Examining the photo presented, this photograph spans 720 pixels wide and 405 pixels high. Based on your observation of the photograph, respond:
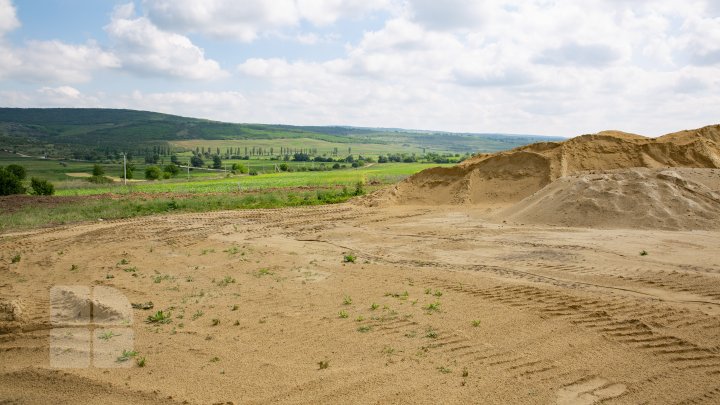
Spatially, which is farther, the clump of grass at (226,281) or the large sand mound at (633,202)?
the large sand mound at (633,202)

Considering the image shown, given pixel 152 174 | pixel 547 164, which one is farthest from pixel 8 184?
pixel 547 164

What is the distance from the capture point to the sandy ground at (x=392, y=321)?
19.6 ft

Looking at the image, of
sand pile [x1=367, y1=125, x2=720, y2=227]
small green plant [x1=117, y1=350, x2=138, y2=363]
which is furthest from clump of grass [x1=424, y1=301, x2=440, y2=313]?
sand pile [x1=367, y1=125, x2=720, y2=227]

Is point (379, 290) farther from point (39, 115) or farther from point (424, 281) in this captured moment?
point (39, 115)

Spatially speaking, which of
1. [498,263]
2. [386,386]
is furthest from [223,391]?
[498,263]

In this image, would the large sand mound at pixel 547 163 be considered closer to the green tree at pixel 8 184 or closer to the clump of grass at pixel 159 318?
the clump of grass at pixel 159 318

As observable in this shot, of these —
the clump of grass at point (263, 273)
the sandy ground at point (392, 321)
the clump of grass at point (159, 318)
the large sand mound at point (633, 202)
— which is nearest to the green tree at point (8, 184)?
the sandy ground at point (392, 321)

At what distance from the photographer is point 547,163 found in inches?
955

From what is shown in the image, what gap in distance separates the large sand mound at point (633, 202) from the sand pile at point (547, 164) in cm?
422

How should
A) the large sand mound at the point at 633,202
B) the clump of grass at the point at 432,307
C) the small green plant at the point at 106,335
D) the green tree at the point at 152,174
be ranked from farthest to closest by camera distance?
the green tree at the point at 152,174 → the large sand mound at the point at 633,202 → the clump of grass at the point at 432,307 → the small green plant at the point at 106,335

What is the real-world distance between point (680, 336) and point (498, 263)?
4988 mm

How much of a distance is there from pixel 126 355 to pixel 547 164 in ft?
71.1

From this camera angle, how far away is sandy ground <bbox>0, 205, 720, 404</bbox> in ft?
19.6

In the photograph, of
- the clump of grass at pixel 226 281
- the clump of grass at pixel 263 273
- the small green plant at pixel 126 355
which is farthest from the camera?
the clump of grass at pixel 263 273
